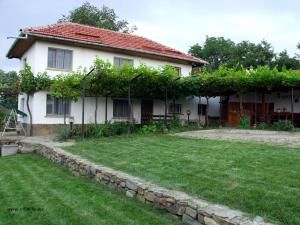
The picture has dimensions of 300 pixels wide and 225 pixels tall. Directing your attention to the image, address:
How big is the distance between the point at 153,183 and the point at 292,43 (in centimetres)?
3647

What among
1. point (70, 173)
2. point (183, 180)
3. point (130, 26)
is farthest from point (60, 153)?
point (130, 26)

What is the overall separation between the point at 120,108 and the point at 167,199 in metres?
15.6

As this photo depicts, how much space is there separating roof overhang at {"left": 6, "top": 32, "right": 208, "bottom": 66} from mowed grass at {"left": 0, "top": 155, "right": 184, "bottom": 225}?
10044mm

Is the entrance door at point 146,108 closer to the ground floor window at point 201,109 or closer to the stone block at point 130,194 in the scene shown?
the ground floor window at point 201,109

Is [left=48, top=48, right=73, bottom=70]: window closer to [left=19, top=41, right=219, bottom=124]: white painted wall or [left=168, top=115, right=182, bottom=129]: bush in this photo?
[left=19, top=41, right=219, bottom=124]: white painted wall

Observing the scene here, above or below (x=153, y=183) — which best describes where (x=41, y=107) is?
above

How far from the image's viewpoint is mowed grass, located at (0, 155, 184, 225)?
537 centimetres

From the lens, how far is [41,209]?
6.02 metres

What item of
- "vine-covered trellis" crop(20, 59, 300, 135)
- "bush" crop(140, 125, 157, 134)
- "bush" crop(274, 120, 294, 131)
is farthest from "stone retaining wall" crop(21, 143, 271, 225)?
"bush" crop(274, 120, 294, 131)

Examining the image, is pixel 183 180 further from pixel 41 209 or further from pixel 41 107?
pixel 41 107

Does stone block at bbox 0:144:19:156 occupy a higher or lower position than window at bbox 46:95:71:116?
lower

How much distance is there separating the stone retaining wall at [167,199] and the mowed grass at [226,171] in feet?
0.91

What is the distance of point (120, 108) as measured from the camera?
20.9 m

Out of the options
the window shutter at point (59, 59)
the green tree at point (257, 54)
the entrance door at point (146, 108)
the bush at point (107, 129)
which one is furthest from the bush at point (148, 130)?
the green tree at point (257, 54)
